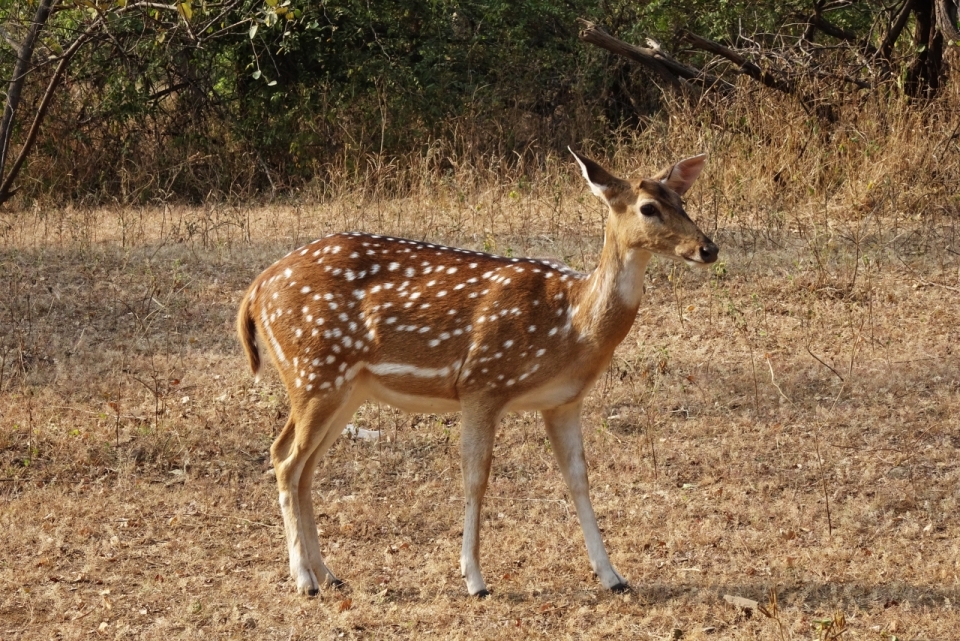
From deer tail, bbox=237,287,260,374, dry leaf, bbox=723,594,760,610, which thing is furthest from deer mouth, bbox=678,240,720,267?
deer tail, bbox=237,287,260,374

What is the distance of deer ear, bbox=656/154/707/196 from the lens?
227 inches

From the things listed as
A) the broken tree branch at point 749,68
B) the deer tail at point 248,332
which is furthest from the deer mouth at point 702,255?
the broken tree branch at point 749,68

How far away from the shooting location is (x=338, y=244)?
5980 millimetres

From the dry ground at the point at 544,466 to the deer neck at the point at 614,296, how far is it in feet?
3.88

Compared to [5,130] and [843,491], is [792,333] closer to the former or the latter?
[843,491]

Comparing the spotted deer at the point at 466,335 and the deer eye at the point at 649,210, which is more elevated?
the deer eye at the point at 649,210

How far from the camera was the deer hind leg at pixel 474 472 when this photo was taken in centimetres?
553

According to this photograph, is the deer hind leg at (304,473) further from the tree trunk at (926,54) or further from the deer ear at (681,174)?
the tree trunk at (926,54)

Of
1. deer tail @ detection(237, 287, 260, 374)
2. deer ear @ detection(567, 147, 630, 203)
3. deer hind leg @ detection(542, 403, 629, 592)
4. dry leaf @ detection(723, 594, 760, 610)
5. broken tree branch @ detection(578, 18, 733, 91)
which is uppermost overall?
deer ear @ detection(567, 147, 630, 203)

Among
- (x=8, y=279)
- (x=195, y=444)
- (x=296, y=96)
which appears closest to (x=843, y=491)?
(x=195, y=444)

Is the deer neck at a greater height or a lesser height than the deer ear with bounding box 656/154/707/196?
lesser

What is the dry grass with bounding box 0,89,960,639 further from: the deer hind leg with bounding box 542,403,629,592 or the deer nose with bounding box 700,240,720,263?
the deer nose with bounding box 700,240,720,263

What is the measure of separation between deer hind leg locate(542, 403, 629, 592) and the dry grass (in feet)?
0.65

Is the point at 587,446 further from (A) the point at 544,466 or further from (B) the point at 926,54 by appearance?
(B) the point at 926,54
